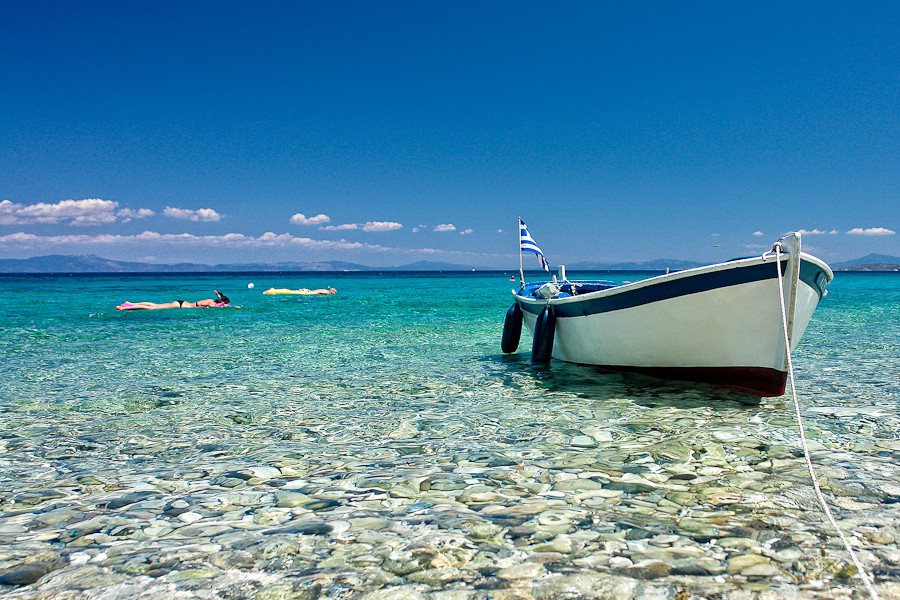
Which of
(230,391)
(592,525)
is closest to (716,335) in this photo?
(592,525)

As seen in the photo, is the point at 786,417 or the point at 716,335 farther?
the point at 716,335

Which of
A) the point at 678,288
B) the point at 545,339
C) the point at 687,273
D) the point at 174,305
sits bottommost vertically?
the point at 174,305

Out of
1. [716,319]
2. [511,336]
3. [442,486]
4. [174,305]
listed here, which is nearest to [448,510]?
[442,486]

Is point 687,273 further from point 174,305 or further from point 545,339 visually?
point 174,305

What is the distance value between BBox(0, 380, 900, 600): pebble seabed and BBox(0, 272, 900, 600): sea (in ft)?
0.07

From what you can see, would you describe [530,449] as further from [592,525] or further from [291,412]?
[291,412]

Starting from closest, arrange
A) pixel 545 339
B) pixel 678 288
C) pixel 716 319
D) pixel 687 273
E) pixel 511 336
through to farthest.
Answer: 1. pixel 687 273
2. pixel 716 319
3. pixel 678 288
4. pixel 545 339
5. pixel 511 336

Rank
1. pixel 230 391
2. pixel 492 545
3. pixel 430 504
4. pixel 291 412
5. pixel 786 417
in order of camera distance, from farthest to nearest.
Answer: pixel 230 391 → pixel 291 412 → pixel 786 417 → pixel 430 504 → pixel 492 545

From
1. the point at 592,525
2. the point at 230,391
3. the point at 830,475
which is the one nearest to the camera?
the point at 592,525

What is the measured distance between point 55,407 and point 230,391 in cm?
256

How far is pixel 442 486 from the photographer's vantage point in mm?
4883

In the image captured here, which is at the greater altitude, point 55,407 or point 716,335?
point 716,335

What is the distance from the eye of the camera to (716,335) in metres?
8.56

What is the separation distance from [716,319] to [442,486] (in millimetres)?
5600
